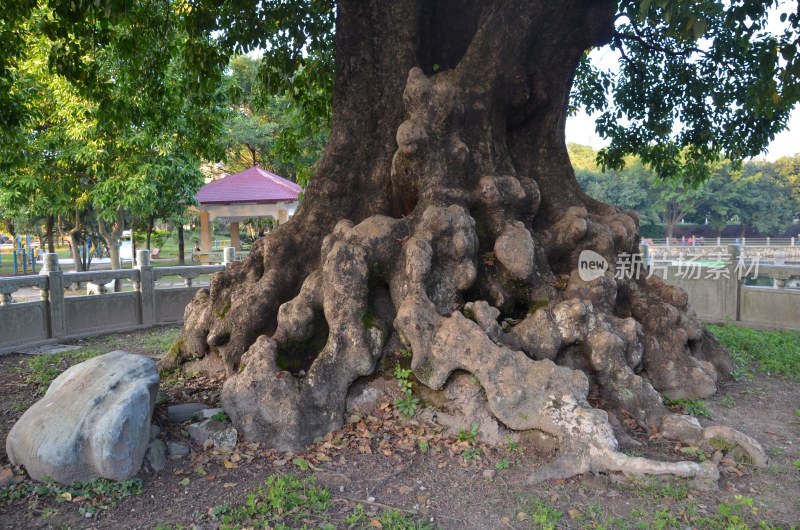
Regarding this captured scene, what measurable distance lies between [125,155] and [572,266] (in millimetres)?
15853

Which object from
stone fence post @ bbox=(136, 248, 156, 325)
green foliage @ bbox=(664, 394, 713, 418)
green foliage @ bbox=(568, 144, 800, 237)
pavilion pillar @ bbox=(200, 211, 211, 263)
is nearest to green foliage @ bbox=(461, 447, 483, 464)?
green foliage @ bbox=(664, 394, 713, 418)

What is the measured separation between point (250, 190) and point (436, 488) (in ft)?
62.0

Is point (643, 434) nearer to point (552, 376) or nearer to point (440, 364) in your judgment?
point (552, 376)

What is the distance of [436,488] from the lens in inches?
175

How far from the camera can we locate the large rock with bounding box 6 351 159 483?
4.37 metres

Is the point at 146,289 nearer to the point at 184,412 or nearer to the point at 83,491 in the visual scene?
the point at 184,412

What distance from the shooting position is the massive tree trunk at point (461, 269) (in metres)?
5.15

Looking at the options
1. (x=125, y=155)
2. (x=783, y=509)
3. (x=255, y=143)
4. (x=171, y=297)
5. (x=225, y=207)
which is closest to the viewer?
(x=783, y=509)

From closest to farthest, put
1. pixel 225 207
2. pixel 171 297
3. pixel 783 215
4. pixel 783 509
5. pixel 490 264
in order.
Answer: pixel 783 509 < pixel 490 264 < pixel 171 297 < pixel 225 207 < pixel 783 215

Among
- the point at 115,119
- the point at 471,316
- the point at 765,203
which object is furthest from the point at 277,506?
the point at 765,203

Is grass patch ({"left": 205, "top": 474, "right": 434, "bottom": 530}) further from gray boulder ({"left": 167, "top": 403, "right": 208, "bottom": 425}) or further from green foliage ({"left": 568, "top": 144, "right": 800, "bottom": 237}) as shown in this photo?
green foliage ({"left": 568, "top": 144, "right": 800, "bottom": 237})

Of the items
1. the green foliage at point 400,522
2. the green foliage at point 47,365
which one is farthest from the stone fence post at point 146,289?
the green foliage at point 400,522

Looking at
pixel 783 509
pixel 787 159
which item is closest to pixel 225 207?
pixel 783 509

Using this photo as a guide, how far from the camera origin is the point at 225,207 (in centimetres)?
2231
